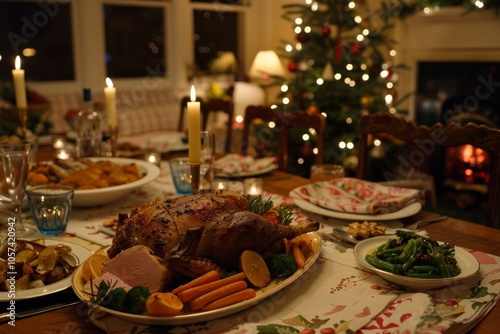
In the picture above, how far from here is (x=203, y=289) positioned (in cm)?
84

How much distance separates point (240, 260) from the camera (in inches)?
36.0

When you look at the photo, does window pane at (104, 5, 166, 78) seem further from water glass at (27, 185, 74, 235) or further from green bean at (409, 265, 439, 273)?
green bean at (409, 265, 439, 273)

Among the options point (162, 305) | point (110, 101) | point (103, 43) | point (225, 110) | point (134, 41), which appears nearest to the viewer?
point (162, 305)

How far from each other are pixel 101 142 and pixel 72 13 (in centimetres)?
333

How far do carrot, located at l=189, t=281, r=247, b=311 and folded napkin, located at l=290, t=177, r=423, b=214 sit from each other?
1.86 feet

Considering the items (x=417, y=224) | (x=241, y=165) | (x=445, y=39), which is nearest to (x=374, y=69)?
(x=445, y=39)

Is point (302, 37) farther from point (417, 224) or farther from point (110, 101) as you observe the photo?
point (417, 224)

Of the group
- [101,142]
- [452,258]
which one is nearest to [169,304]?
[452,258]

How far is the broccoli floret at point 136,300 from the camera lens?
820 mm

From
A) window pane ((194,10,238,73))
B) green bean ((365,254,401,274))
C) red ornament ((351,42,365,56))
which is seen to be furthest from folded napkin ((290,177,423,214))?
window pane ((194,10,238,73))

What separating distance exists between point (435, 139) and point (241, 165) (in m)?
0.68

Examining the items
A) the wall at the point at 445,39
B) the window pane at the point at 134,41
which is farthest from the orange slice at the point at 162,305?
the window pane at the point at 134,41

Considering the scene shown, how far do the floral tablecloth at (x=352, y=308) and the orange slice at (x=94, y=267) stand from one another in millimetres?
80

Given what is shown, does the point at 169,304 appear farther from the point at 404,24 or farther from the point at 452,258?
the point at 404,24
